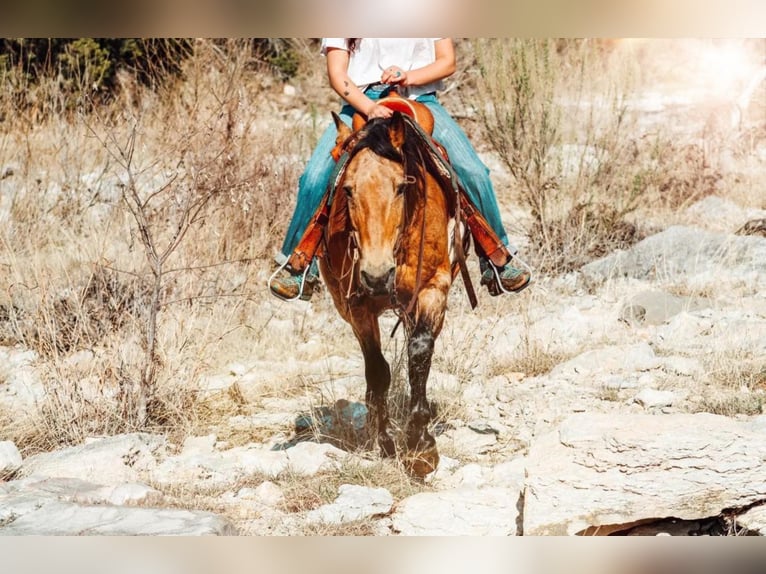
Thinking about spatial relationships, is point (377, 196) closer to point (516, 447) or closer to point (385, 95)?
point (385, 95)

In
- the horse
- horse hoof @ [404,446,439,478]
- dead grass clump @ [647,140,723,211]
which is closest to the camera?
the horse

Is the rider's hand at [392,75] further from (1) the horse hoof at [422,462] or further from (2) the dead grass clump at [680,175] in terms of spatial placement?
(2) the dead grass clump at [680,175]

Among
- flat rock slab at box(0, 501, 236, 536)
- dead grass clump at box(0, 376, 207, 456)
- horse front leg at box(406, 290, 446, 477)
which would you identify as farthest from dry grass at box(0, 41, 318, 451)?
horse front leg at box(406, 290, 446, 477)

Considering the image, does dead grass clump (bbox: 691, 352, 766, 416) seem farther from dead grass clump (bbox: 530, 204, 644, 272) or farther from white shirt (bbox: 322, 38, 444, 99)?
white shirt (bbox: 322, 38, 444, 99)

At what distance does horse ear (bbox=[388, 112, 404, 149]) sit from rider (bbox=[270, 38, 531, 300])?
0.34 m

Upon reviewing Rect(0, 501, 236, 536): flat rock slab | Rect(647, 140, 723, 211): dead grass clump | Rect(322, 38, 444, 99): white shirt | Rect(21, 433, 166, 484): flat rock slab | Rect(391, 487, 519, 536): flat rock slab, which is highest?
Rect(322, 38, 444, 99): white shirt

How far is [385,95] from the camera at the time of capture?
434cm

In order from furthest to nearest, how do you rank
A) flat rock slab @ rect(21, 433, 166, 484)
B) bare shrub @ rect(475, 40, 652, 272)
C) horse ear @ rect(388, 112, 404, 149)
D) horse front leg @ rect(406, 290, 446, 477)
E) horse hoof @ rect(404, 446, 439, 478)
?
bare shrub @ rect(475, 40, 652, 272) < flat rock slab @ rect(21, 433, 166, 484) < horse hoof @ rect(404, 446, 439, 478) < horse front leg @ rect(406, 290, 446, 477) < horse ear @ rect(388, 112, 404, 149)

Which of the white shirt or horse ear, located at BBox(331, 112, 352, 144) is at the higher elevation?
the white shirt

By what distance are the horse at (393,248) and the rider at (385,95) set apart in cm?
15

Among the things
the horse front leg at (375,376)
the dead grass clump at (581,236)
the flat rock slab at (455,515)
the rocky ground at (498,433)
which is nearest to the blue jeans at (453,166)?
the horse front leg at (375,376)

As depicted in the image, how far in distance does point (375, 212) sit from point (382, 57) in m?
0.91

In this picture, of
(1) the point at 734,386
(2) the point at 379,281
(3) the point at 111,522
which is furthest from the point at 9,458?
(1) the point at 734,386

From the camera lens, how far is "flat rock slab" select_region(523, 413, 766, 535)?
394 cm
